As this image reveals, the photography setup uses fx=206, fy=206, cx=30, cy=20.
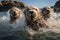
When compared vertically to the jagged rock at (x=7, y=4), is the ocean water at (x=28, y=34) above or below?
above

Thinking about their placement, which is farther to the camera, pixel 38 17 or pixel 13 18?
pixel 13 18

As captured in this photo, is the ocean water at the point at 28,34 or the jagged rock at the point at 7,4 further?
the jagged rock at the point at 7,4

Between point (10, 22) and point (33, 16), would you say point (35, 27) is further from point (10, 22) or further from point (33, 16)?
point (10, 22)

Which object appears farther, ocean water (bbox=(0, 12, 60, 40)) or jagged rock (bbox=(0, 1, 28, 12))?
jagged rock (bbox=(0, 1, 28, 12))

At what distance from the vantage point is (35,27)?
1227cm

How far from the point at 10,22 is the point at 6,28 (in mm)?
590

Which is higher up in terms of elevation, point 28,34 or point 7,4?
point 28,34

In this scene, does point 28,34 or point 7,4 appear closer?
point 28,34

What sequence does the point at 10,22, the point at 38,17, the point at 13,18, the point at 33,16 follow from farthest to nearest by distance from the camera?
the point at 10,22, the point at 13,18, the point at 38,17, the point at 33,16

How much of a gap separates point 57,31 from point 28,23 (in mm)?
1786

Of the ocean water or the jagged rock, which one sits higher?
the ocean water

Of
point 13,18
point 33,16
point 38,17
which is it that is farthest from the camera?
point 13,18

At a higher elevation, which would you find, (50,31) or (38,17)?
(38,17)

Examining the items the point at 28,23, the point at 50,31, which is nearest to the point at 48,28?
the point at 50,31
